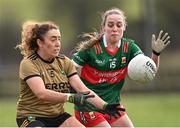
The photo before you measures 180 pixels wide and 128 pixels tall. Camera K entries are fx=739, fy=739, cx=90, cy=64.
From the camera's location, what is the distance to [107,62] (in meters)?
9.25

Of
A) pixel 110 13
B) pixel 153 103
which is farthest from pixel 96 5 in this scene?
pixel 110 13

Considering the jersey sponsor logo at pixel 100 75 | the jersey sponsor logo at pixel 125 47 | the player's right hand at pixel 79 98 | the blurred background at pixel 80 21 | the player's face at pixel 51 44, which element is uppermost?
the player's face at pixel 51 44

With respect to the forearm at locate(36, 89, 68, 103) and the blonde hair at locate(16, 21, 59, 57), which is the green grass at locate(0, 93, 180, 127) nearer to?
the blonde hair at locate(16, 21, 59, 57)

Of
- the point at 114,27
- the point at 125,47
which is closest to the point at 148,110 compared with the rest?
the point at 125,47

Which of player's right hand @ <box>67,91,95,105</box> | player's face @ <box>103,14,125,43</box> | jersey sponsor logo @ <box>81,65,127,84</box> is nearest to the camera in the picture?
player's right hand @ <box>67,91,95,105</box>

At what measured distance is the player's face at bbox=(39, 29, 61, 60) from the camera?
26.5 ft

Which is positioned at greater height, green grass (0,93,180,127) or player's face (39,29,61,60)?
player's face (39,29,61,60)

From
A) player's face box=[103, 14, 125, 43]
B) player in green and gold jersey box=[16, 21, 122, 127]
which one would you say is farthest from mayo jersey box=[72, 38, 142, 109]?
player in green and gold jersey box=[16, 21, 122, 127]

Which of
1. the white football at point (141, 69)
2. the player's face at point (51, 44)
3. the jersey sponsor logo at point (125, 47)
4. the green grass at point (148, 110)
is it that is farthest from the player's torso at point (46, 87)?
the green grass at point (148, 110)

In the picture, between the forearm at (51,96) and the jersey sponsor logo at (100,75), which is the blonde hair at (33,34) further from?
the jersey sponsor logo at (100,75)

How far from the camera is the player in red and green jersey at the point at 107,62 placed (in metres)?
9.23

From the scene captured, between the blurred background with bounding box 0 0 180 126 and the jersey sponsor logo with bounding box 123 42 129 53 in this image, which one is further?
the blurred background with bounding box 0 0 180 126

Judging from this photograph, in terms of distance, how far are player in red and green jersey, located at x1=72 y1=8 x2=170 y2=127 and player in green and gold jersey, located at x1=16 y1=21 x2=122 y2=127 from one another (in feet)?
3.50

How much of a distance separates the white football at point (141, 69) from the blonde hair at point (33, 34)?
1308 mm
